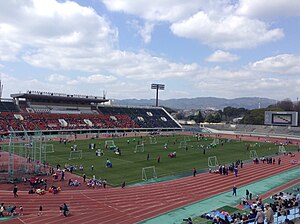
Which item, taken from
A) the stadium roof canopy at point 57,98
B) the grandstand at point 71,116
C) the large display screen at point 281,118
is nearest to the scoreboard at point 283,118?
the large display screen at point 281,118

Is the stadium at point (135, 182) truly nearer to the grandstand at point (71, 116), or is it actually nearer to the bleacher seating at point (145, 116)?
the grandstand at point (71, 116)

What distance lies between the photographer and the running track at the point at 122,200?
18.8m

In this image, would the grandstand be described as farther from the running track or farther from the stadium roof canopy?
the running track

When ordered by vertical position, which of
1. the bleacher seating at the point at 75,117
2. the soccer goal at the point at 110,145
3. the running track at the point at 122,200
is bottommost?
the running track at the point at 122,200

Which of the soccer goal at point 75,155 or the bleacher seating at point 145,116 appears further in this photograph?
the bleacher seating at point 145,116

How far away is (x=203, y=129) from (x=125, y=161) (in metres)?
54.0

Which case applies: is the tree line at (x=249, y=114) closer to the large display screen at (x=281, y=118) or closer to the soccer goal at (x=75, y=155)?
the large display screen at (x=281, y=118)

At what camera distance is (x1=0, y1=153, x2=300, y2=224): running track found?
18828 millimetres

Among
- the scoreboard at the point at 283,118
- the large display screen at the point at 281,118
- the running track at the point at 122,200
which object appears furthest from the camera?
the large display screen at the point at 281,118

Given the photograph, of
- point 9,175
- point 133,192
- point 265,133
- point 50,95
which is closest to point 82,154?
point 9,175

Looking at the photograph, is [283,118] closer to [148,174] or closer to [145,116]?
[145,116]

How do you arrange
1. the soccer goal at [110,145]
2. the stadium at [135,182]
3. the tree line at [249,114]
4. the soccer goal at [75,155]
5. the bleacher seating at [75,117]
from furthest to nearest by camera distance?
the tree line at [249,114] → the bleacher seating at [75,117] → the soccer goal at [110,145] → the soccer goal at [75,155] → the stadium at [135,182]

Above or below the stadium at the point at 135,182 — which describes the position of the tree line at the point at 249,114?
above

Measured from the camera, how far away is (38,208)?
20.1 m
